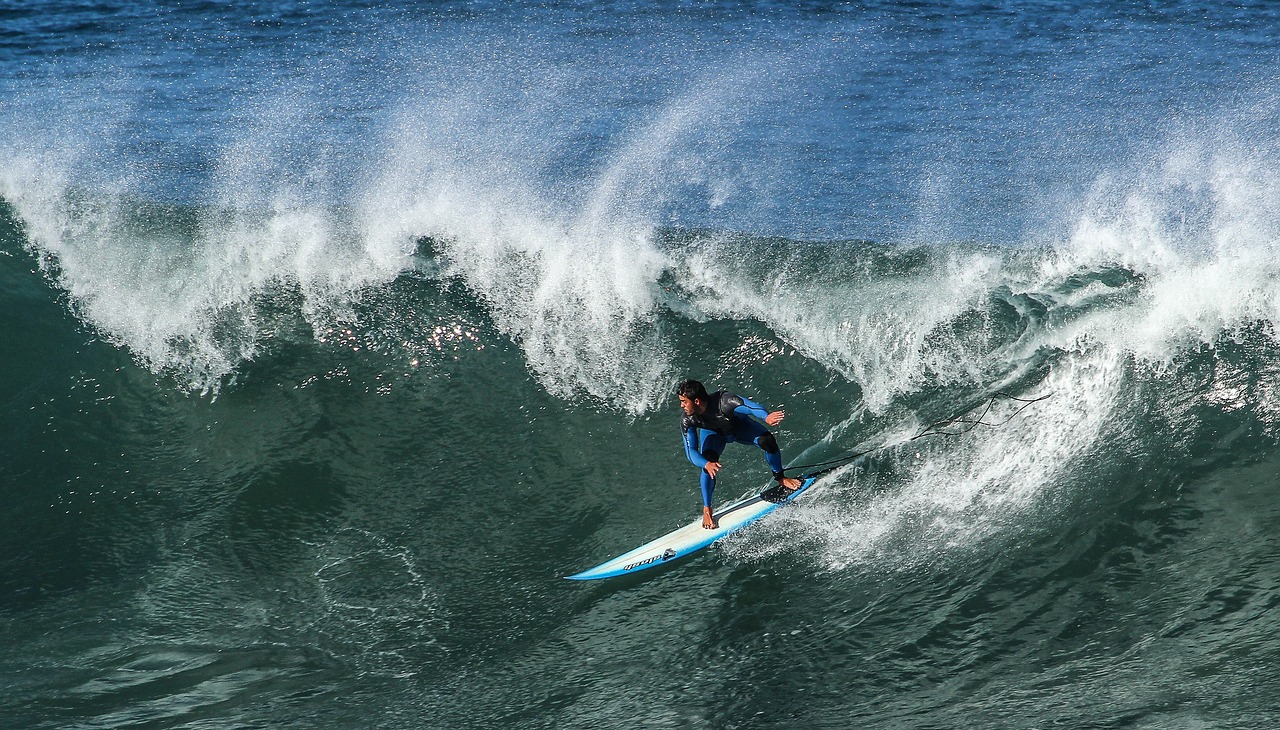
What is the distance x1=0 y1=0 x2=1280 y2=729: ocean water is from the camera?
22.5 feet

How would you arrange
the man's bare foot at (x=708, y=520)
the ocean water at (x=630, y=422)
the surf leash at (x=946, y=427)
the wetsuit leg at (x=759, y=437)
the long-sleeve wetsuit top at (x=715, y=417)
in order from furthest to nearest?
1. the surf leash at (x=946, y=427)
2. the man's bare foot at (x=708, y=520)
3. the wetsuit leg at (x=759, y=437)
4. the long-sleeve wetsuit top at (x=715, y=417)
5. the ocean water at (x=630, y=422)

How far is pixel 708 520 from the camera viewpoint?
7.68m

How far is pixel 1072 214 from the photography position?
41.3 ft

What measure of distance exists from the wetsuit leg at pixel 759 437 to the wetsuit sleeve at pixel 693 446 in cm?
31

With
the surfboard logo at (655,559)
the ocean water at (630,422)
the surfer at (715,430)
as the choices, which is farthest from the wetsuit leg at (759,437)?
the surfboard logo at (655,559)

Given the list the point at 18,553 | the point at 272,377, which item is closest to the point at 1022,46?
the point at 272,377

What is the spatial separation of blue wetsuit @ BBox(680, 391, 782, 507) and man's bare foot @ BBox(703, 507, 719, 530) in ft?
0.17

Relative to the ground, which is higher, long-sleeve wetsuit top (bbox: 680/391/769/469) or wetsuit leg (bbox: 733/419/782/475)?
long-sleeve wetsuit top (bbox: 680/391/769/469)

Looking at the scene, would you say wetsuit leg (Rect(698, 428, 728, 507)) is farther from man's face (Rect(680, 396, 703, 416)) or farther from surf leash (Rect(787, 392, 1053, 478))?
surf leash (Rect(787, 392, 1053, 478))

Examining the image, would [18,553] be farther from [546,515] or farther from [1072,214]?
[1072,214]

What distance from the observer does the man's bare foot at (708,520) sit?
25.0 ft

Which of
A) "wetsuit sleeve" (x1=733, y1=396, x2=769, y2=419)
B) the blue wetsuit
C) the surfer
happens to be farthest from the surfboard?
"wetsuit sleeve" (x1=733, y1=396, x2=769, y2=419)

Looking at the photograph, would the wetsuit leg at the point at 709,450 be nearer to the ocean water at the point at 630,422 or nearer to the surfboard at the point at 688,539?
the surfboard at the point at 688,539

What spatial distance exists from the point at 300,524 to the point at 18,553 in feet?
7.20
